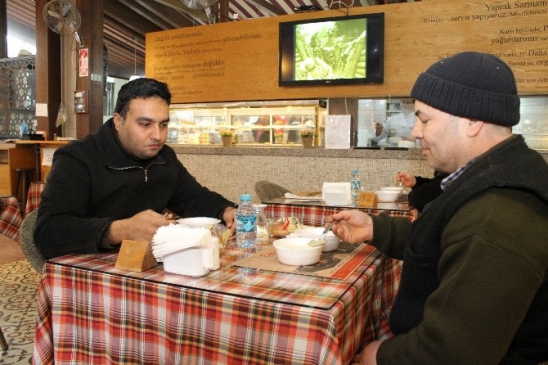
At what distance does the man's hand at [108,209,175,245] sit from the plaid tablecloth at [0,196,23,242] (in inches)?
74.2

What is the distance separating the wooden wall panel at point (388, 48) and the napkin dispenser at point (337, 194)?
250 centimetres

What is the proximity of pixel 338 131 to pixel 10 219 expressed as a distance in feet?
10.2

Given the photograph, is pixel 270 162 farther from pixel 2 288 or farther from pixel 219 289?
pixel 219 289

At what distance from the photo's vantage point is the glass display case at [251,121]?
270 inches

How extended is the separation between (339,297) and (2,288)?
413 centimetres

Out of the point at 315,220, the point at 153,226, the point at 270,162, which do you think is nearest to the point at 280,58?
the point at 270,162

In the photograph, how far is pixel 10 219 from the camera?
321cm

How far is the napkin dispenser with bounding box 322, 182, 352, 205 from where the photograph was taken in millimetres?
3250

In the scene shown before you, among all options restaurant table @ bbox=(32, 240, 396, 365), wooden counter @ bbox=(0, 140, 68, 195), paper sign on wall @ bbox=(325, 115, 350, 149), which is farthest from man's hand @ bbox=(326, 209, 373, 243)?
wooden counter @ bbox=(0, 140, 68, 195)

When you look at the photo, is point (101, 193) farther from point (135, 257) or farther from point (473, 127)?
point (473, 127)

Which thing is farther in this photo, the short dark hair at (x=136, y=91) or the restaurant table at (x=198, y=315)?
the short dark hair at (x=136, y=91)

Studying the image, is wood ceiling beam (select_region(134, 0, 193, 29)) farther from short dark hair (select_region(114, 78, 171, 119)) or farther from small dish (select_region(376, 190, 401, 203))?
short dark hair (select_region(114, 78, 171, 119))

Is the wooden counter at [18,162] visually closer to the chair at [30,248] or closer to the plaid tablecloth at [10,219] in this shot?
the plaid tablecloth at [10,219]

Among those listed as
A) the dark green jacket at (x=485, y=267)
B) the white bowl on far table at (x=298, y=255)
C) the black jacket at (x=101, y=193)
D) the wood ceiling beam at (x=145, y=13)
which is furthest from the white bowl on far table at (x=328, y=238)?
the wood ceiling beam at (x=145, y=13)
